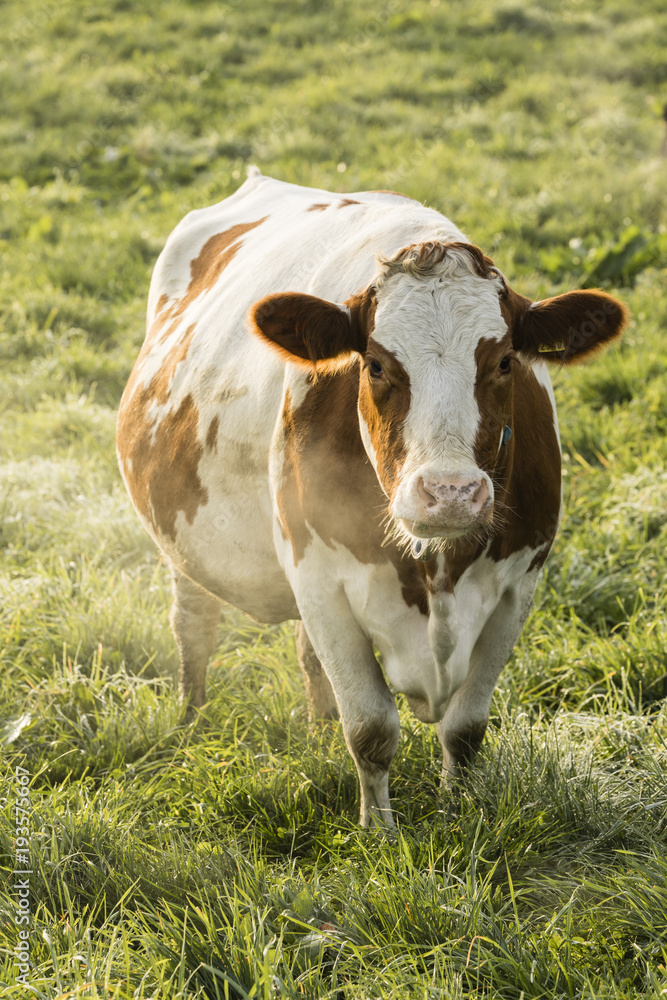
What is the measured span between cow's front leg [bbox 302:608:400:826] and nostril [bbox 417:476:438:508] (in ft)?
2.58

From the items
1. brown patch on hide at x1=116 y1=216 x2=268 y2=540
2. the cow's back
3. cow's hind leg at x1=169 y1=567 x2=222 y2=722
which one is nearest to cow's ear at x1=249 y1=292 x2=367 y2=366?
the cow's back

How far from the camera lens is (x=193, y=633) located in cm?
390

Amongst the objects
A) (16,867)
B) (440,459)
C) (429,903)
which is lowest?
(16,867)

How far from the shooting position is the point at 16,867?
8.89 ft

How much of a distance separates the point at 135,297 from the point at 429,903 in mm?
6689

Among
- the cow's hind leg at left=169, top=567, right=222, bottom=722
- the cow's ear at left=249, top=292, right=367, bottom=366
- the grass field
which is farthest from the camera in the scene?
the cow's hind leg at left=169, top=567, right=222, bottom=722

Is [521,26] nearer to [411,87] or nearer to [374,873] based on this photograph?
[411,87]

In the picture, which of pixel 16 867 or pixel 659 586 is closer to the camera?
pixel 16 867

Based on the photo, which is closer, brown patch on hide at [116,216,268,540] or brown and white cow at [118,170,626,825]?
brown and white cow at [118,170,626,825]

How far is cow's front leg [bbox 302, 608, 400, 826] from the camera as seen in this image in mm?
2824

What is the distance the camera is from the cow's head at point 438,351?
217 cm

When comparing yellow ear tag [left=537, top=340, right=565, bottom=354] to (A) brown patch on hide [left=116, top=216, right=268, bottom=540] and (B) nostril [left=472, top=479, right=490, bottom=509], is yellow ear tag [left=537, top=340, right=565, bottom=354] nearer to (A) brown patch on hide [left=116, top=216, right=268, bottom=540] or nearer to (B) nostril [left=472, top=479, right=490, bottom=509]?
(B) nostril [left=472, top=479, right=490, bottom=509]

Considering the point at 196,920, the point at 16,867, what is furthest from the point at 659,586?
the point at 16,867

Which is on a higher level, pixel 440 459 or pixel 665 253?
pixel 440 459
